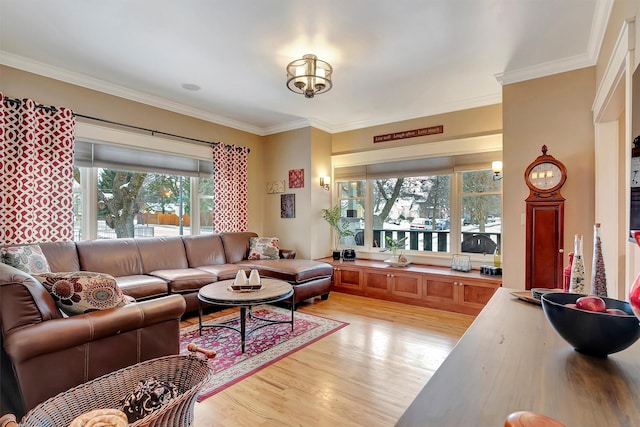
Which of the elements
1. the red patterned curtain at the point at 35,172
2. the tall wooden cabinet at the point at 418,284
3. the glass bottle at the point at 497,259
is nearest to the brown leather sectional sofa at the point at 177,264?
the red patterned curtain at the point at 35,172

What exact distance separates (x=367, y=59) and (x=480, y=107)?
6.78 feet

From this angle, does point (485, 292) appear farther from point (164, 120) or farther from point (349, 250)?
point (164, 120)

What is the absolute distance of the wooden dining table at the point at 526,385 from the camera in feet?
2.21

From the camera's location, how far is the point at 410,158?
195 inches

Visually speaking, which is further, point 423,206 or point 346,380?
point 423,206

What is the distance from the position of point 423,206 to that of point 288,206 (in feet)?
7.46

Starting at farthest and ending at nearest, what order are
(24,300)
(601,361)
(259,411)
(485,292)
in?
(485,292), (259,411), (24,300), (601,361)

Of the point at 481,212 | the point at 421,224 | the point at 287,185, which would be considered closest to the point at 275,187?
the point at 287,185

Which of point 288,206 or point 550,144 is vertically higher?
point 550,144

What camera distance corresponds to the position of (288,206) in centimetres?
560

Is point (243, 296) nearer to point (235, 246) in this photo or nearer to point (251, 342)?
point (251, 342)

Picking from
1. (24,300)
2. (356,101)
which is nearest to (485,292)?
(356,101)

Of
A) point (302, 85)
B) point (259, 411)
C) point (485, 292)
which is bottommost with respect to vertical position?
point (259, 411)

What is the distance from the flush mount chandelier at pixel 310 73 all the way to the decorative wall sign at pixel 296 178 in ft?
7.35
